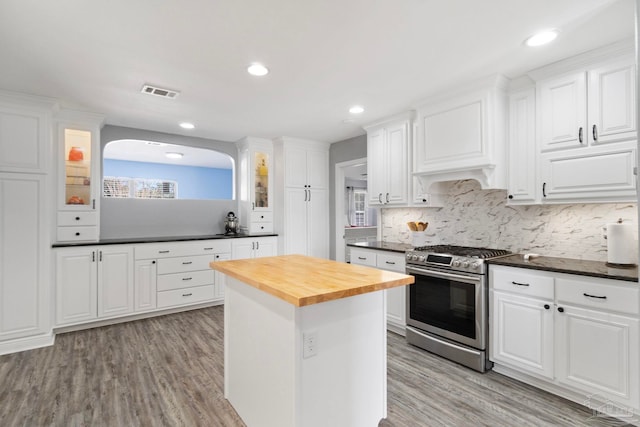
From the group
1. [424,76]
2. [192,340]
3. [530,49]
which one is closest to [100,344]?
[192,340]

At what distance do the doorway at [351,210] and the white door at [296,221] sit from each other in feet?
1.76

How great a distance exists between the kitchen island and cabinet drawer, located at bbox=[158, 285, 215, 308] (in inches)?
96.9

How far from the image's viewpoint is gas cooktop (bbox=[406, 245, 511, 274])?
2.64 meters

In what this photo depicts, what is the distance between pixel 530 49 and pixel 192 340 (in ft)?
12.9

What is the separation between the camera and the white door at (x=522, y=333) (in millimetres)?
2289

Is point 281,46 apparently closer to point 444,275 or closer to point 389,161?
point 389,161

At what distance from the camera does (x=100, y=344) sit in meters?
3.22

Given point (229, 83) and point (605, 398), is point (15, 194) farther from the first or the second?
point (605, 398)

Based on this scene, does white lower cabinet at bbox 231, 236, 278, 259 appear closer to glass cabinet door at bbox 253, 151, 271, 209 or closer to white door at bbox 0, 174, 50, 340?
glass cabinet door at bbox 253, 151, 271, 209

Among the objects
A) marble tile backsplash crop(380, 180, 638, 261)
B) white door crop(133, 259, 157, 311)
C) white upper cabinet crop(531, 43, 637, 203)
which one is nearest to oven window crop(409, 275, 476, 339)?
marble tile backsplash crop(380, 180, 638, 261)

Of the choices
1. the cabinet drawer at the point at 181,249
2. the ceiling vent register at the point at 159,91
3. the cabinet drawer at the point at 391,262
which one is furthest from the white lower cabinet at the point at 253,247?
the ceiling vent register at the point at 159,91

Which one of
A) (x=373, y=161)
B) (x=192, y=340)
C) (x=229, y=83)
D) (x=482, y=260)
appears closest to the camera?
(x=482, y=260)

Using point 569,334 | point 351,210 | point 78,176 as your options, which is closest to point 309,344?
point 569,334

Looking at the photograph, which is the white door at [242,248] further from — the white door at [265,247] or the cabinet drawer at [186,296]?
the cabinet drawer at [186,296]
